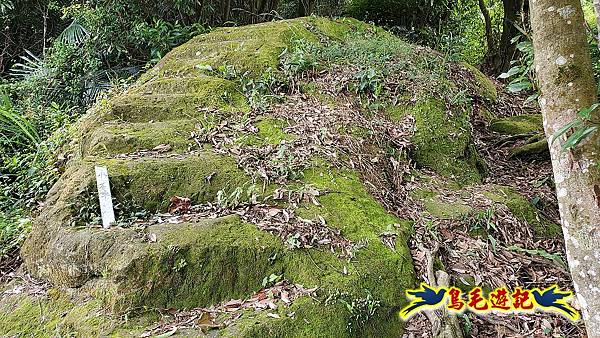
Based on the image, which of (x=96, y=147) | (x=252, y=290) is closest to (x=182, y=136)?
(x=96, y=147)

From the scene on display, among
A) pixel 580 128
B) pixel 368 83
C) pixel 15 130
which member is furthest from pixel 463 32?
pixel 580 128

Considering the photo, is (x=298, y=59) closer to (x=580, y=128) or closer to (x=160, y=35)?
(x=160, y=35)

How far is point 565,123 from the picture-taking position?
2158 millimetres

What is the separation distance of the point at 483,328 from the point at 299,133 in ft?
7.42

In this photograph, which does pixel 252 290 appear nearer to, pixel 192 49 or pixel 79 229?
pixel 79 229

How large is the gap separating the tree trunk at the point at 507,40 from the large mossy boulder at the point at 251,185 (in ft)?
13.8

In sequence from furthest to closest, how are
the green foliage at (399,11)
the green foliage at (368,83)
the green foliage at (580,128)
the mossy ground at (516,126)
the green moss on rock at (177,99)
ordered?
the green foliage at (399,11), the mossy ground at (516,126), the green foliage at (368,83), the green moss on rock at (177,99), the green foliage at (580,128)

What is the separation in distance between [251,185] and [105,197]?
3.37ft

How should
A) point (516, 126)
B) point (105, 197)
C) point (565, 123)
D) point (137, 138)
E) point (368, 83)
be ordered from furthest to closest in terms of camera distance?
point (516, 126) < point (368, 83) < point (137, 138) < point (105, 197) < point (565, 123)

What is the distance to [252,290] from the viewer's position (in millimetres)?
2982

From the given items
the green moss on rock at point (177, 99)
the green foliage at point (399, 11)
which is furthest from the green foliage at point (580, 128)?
the green foliage at point (399, 11)

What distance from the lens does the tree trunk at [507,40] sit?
30.4ft

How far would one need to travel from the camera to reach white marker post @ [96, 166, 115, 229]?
338 cm

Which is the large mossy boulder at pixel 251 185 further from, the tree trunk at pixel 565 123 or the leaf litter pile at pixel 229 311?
the tree trunk at pixel 565 123
